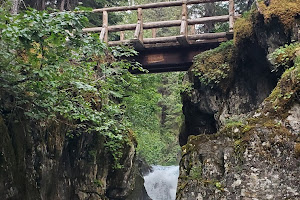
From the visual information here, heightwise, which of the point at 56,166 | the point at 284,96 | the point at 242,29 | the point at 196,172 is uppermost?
the point at 242,29

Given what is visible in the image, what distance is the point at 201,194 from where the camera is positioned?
5.59 meters

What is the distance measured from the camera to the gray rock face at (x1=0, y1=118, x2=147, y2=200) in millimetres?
5797

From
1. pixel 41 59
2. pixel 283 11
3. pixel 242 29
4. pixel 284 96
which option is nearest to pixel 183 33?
pixel 242 29

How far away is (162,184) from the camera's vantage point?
2014cm

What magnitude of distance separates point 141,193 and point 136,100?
5.03 m

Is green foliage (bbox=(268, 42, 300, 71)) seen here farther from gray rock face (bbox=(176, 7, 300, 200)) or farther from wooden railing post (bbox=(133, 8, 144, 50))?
wooden railing post (bbox=(133, 8, 144, 50))

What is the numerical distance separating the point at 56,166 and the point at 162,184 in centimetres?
1318

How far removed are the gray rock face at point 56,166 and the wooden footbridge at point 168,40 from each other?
321 centimetres

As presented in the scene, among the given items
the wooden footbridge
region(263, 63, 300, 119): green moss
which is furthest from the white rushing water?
region(263, 63, 300, 119): green moss

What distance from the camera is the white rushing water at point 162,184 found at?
19.5m

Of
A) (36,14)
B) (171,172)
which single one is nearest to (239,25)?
(36,14)

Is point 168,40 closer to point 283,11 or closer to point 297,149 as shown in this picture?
point 283,11

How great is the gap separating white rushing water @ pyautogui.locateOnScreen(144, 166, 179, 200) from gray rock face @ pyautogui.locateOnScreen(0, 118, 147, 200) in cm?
787

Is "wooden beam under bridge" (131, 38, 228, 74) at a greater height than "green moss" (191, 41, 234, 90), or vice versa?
"wooden beam under bridge" (131, 38, 228, 74)
